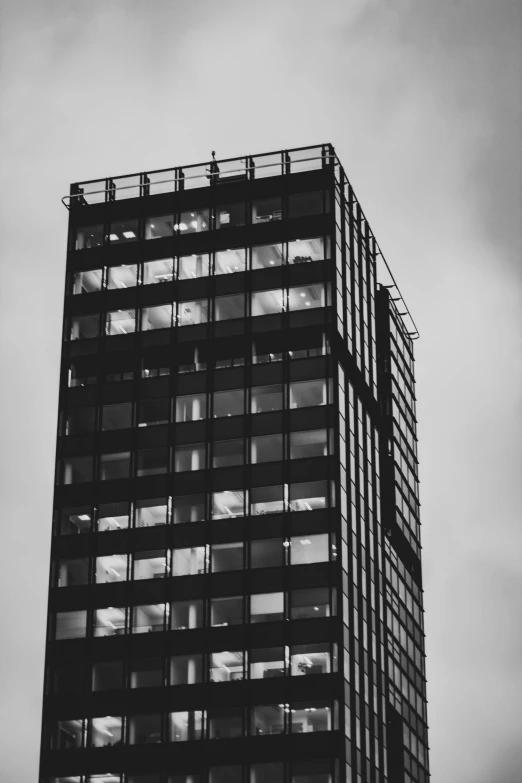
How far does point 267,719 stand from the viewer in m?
98.8

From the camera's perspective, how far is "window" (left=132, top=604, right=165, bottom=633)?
10425 cm

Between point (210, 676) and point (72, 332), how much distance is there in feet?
95.7

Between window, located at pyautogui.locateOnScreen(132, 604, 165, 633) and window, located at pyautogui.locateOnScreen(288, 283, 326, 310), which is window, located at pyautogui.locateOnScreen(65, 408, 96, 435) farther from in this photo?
window, located at pyautogui.locateOnScreen(288, 283, 326, 310)

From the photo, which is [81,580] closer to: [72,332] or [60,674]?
[60,674]

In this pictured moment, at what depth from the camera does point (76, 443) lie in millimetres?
113375

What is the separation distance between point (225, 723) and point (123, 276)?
35057mm

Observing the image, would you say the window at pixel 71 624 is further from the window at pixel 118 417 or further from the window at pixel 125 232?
the window at pixel 125 232

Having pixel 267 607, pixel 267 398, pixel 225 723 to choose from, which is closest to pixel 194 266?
pixel 267 398

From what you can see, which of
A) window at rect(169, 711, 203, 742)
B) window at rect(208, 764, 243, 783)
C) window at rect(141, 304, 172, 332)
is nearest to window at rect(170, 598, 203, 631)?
window at rect(169, 711, 203, 742)

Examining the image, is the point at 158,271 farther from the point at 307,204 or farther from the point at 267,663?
the point at 267,663

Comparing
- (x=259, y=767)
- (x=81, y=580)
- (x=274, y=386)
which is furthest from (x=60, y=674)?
(x=274, y=386)

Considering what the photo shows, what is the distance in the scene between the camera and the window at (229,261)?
115 metres

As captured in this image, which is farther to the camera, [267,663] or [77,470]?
[77,470]

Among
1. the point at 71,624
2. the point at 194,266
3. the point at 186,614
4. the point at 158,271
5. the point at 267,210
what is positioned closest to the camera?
the point at 186,614
